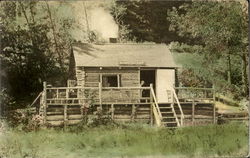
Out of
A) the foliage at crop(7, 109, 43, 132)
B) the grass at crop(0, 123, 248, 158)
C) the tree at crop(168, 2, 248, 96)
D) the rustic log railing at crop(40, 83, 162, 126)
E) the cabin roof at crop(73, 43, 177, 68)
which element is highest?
the tree at crop(168, 2, 248, 96)

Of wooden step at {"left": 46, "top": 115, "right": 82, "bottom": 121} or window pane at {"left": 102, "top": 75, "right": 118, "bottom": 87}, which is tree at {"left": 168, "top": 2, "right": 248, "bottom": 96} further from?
wooden step at {"left": 46, "top": 115, "right": 82, "bottom": 121}

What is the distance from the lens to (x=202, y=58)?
6.87 meters

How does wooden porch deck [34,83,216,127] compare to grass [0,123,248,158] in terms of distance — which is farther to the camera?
wooden porch deck [34,83,216,127]

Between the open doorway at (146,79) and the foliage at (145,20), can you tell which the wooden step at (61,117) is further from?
the foliage at (145,20)

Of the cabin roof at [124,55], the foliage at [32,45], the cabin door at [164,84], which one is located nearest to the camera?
the foliage at [32,45]

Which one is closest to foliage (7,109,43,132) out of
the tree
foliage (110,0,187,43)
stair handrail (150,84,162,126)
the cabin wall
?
the cabin wall

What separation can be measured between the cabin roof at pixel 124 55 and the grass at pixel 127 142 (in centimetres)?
96

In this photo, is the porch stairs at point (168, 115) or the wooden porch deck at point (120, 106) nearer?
the wooden porch deck at point (120, 106)

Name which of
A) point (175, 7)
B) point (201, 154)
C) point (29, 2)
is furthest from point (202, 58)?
A: point (29, 2)

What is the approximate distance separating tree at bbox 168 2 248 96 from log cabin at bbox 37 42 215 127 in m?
0.46

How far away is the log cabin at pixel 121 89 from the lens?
653cm

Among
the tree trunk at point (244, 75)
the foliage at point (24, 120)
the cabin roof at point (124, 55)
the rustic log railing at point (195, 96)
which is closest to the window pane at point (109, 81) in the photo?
the cabin roof at point (124, 55)

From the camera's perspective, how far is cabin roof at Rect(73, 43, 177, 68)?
6734 mm

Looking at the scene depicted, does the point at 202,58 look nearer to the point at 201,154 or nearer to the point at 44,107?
the point at 201,154
